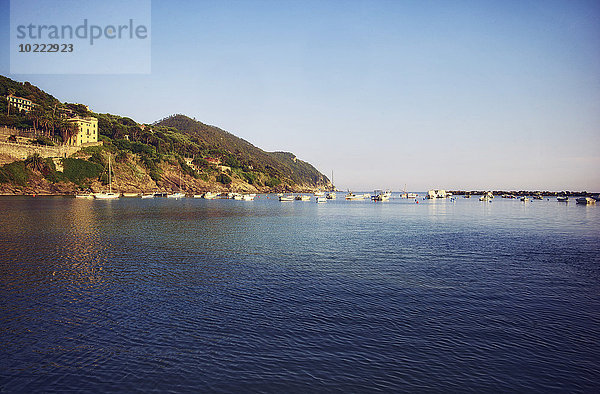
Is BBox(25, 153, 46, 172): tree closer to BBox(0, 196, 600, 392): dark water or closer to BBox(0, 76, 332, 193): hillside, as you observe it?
BBox(0, 76, 332, 193): hillside

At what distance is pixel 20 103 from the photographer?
14438 centimetres

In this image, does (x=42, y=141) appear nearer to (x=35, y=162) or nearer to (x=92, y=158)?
(x=35, y=162)

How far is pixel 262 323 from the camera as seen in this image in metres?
15.8

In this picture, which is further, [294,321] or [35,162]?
[35,162]

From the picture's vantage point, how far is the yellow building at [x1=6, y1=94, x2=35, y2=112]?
141 metres

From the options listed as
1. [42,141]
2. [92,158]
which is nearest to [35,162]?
[42,141]

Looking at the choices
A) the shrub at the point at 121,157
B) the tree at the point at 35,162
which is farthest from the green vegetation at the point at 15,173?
the shrub at the point at 121,157

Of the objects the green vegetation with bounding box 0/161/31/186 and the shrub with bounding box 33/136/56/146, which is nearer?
the green vegetation with bounding box 0/161/31/186

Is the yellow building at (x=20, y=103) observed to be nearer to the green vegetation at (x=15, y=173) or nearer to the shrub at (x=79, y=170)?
the shrub at (x=79, y=170)

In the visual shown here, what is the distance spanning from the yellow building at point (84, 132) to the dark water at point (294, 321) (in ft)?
456

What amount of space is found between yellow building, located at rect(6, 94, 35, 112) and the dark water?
14981cm

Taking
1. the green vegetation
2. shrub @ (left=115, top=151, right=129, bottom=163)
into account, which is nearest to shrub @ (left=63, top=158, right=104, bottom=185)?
shrub @ (left=115, top=151, right=129, bottom=163)

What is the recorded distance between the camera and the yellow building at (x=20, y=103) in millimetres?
141250

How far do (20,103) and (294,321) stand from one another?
594ft
